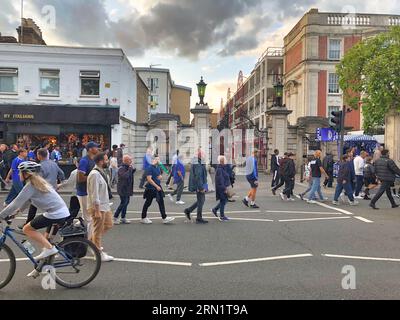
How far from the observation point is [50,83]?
23.9 meters

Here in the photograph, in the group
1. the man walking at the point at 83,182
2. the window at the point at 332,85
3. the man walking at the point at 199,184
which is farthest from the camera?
the window at the point at 332,85

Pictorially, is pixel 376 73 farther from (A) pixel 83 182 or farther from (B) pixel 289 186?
(A) pixel 83 182

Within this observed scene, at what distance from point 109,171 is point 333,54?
30.0 meters

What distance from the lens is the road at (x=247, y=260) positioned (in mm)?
5148

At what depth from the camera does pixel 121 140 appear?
24.2 meters

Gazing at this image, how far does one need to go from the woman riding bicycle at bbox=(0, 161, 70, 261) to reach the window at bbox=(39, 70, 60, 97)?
776 inches

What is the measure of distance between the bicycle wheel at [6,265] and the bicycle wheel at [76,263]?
17.8 inches

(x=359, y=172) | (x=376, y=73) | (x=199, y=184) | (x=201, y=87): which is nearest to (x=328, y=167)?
(x=359, y=172)

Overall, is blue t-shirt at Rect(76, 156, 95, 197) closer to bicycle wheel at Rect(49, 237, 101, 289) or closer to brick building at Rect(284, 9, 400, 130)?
bicycle wheel at Rect(49, 237, 101, 289)

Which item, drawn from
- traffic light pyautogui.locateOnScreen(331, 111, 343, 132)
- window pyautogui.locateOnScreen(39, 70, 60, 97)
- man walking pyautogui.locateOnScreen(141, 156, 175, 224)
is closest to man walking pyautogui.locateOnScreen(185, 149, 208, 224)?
man walking pyautogui.locateOnScreen(141, 156, 175, 224)

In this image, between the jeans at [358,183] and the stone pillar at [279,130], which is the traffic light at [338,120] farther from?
the stone pillar at [279,130]

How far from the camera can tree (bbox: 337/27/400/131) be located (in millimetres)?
19188

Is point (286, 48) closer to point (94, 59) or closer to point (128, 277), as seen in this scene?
point (94, 59)

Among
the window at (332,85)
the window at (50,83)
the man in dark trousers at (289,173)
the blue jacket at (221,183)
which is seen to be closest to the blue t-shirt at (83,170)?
the blue jacket at (221,183)
